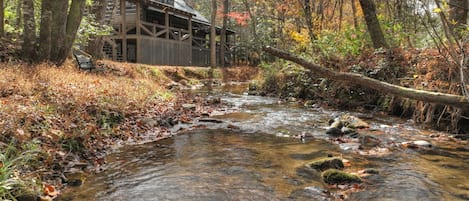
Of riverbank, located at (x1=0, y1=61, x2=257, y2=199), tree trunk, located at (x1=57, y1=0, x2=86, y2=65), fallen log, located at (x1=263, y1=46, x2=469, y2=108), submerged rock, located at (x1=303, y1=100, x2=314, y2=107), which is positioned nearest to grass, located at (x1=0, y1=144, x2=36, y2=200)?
riverbank, located at (x1=0, y1=61, x2=257, y2=199)

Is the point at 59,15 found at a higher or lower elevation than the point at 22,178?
higher

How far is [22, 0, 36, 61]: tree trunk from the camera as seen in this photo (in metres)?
10.2

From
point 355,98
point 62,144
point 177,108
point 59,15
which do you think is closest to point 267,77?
point 355,98

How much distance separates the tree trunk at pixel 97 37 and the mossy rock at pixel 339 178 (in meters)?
13.2

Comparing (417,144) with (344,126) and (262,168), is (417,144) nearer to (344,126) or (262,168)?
(344,126)

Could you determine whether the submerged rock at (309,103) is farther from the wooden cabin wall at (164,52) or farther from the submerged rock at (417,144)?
the wooden cabin wall at (164,52)

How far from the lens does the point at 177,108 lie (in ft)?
33.3

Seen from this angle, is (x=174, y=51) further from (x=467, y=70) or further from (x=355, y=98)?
(x=467, y=70)

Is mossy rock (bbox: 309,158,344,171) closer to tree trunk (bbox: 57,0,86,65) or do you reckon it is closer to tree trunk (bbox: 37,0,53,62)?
tree trunk (bbox: 37,0,53,62)

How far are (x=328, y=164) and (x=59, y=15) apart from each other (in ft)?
29.6

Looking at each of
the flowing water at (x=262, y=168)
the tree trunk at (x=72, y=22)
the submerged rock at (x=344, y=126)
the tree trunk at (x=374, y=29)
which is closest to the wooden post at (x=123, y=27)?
the tree trunk at (x=72, y=22)

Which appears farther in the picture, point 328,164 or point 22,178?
point 328,164

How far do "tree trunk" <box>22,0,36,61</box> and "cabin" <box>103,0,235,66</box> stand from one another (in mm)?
9452

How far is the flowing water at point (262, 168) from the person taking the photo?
423 cm
